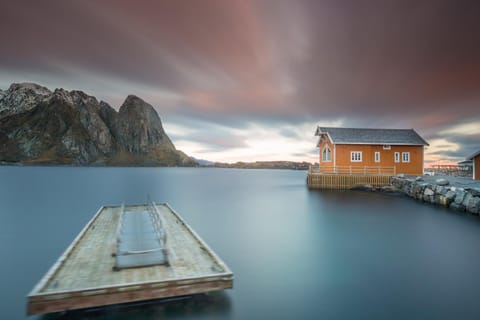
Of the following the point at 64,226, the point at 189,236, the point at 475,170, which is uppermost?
the point at 475,170

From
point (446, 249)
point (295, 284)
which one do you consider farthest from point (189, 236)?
point (446, 249)

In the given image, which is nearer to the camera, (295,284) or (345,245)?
(295,284)

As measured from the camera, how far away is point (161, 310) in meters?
5.20

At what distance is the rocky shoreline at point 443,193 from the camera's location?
16094 millimetres

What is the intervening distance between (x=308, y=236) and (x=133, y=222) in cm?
710

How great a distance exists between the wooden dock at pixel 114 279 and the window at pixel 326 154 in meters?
24.4

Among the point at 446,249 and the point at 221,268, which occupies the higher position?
the point at 221,268

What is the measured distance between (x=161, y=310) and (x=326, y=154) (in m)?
27.5

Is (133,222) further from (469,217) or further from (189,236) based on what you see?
(469,217)

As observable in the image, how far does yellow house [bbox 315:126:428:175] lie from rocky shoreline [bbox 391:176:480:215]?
124 inches

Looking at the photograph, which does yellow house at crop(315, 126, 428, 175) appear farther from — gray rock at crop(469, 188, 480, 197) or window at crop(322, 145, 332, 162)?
gray rock at crop(469, 188, 480, 197)

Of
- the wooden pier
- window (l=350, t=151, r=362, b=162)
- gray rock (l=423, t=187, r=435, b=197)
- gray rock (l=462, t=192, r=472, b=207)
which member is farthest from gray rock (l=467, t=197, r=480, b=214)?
window (l=350, t=151, r=362, b=162)

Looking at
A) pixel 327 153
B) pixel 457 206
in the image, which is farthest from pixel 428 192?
pixel 327 153

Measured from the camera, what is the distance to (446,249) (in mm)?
10172
